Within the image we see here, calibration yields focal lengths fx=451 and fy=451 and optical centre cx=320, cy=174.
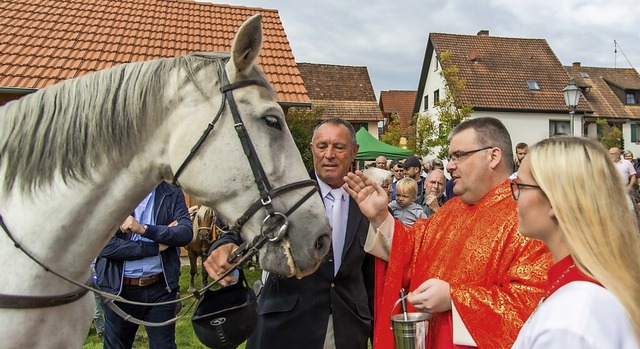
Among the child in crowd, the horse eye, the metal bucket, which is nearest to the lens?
the horse eye

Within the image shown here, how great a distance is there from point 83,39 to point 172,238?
23.8ft

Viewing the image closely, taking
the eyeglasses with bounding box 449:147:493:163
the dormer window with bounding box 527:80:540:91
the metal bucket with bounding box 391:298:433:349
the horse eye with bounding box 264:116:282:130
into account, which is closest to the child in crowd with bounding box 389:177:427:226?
the eyeglasses with bounding box 449:147:493:163

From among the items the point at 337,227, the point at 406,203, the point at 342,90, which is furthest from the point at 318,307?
the point at 342,90

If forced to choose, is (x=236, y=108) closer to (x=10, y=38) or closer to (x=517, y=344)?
(x=517, y=344)

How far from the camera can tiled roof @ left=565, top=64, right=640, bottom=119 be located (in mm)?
36125

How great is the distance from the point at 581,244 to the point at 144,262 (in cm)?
313

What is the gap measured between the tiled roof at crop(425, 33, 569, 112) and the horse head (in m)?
25.7

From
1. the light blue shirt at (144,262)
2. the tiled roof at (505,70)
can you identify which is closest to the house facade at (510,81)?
the tiled roof at (505,70)

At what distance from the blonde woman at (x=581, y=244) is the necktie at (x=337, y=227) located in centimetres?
133

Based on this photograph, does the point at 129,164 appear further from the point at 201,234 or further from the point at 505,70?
the point at 505,70

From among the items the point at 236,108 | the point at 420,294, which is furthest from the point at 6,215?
the point at 420,294

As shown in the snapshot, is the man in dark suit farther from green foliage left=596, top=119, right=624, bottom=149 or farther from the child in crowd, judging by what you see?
green foliage left=596, top=119, right=624, bottom=149

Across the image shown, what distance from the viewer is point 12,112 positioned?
1809mm

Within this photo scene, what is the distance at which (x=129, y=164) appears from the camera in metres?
1.85
